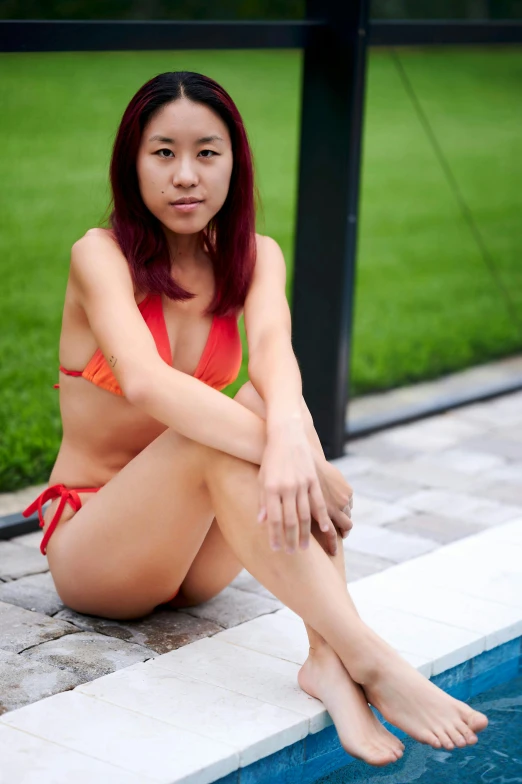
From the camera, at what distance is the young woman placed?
2.25 m

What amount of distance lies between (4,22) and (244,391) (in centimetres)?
133

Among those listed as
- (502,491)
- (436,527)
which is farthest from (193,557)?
(502,491)

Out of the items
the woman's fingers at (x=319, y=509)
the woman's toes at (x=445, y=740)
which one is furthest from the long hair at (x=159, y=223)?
the woman's toes at (x=445, y=740)

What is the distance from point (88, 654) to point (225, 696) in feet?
1.30

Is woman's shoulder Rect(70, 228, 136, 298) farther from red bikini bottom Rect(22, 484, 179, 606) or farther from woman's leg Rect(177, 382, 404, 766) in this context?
red bikini bottom Rect(22, 484, 179, 606)

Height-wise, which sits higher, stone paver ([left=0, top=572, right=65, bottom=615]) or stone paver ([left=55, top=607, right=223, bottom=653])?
stone paver ([left=0, top=572, right=65, bottom=615])

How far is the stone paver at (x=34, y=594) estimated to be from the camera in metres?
2.91

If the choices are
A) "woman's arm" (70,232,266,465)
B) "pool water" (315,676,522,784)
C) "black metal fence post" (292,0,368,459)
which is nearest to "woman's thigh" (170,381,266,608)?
"woman's arm" (70,232,266,465)

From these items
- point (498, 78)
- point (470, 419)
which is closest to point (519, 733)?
point (470, 419)

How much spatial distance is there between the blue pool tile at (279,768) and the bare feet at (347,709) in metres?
0.11

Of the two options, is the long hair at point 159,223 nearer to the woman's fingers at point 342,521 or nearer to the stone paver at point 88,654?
the woman's fingers at point 342,521

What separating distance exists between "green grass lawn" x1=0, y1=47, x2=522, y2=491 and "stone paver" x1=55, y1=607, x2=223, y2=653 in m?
1.24

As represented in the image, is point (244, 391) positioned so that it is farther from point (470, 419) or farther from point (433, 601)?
point (470, 419)

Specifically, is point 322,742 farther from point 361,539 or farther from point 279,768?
Answer: point 361,539
